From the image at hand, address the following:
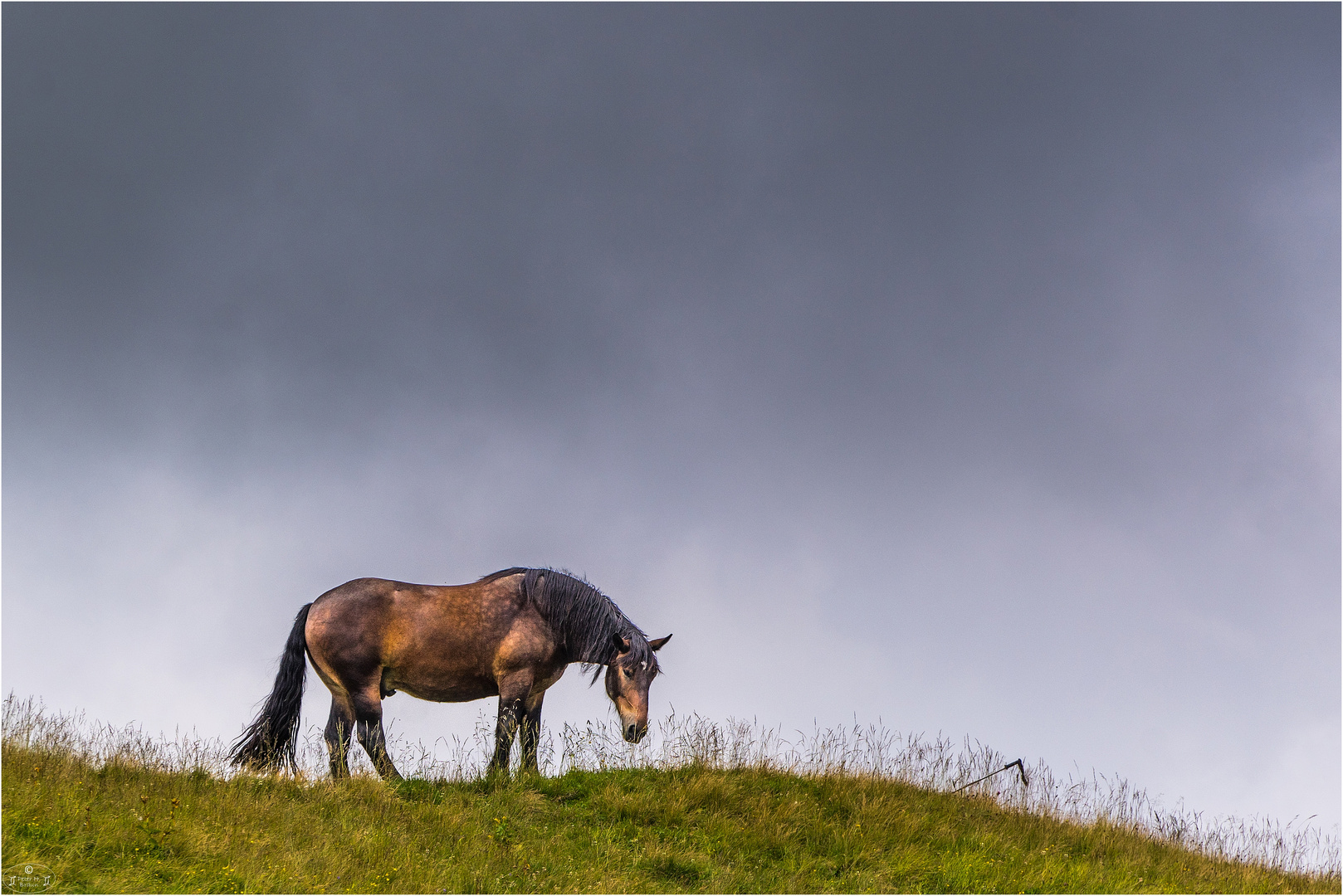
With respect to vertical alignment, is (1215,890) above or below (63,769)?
below

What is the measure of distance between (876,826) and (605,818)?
9.96 feet

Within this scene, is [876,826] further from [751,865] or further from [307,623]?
[307,623]

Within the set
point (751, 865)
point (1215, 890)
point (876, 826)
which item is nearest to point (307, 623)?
point (751, 865)

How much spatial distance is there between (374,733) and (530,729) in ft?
6.25

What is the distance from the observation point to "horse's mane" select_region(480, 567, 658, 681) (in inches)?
461

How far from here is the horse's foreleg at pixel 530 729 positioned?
37.5 feet

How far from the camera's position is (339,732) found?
440 inches

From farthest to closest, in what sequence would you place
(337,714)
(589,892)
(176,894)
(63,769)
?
(337,714) < (63,769) < (589,892) < (176,894)

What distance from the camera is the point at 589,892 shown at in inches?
320

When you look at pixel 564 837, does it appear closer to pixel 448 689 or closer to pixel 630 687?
pixel 630 687

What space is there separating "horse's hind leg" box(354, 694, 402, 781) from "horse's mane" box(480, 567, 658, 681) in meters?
2.31

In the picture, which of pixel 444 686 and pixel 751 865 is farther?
pixel 444 686

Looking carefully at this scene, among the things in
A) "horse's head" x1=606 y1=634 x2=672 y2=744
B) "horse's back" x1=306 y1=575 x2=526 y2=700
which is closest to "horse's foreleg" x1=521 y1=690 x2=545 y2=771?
"horse's back" x1=306 y1=575 x2=526 y2=700

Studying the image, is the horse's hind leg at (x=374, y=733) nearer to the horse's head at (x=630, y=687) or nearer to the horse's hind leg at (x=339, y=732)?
the horse's hind leg at (x=339, y=732)
